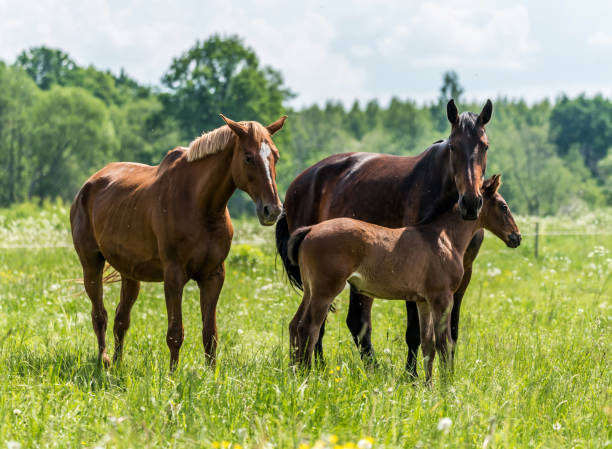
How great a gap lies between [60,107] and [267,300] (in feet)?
160

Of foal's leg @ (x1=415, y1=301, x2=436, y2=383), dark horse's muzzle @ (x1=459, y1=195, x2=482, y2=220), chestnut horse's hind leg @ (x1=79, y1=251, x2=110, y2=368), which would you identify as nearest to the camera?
foal's leg @ (x1=415, y1=301, x2=436, y2=383)

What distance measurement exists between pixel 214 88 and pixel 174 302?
131 feet

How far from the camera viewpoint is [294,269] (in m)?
6.69

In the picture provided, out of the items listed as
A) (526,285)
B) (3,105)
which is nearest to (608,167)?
(3,105)

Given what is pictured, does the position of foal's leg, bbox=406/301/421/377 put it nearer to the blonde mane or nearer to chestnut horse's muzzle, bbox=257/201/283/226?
chestnut horse's muzzle, bbox=257/201/283/226

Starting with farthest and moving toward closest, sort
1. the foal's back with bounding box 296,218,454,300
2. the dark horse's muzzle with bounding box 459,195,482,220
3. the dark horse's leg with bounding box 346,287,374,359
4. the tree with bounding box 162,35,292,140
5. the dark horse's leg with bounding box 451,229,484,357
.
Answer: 1. the tree with bounding box 162,35,292,140
2. the dark horse's leg with bounding box 346,287,374,359
3. the dark horse's leg with bounding box 451,229,484,357
4. the dark horse's muzzle with bounding box 459,195,482,220
5. the foal's back with bounding box 296,218,454,300

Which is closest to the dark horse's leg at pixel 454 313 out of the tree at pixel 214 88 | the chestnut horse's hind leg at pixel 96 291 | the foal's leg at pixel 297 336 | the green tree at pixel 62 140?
the foal's leg at pixel 297 336

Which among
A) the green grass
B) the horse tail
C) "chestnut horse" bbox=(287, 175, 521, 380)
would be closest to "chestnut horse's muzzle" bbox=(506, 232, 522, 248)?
the green grass

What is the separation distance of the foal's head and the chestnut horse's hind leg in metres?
3.58

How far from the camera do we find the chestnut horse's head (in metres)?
4.92

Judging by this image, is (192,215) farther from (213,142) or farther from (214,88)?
(214,88)

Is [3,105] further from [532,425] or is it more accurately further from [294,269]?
[532,425]

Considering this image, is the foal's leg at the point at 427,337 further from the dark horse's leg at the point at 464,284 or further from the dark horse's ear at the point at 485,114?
the dark horse's ear at the point at 485,114

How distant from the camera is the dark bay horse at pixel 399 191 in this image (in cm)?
512
